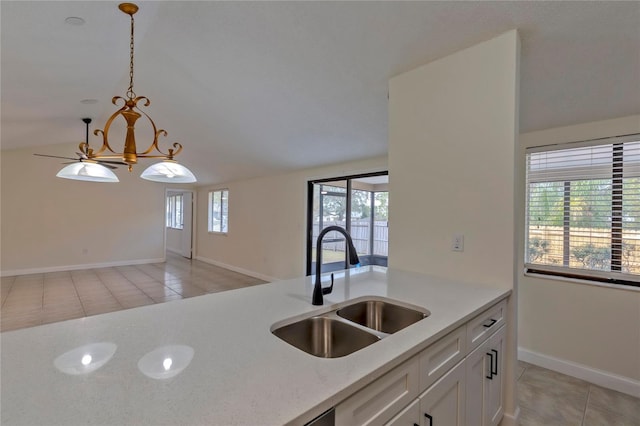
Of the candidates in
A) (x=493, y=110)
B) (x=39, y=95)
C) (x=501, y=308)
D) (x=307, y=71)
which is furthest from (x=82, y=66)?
(x=501, y=308)

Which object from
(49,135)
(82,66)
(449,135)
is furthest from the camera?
(49,135)

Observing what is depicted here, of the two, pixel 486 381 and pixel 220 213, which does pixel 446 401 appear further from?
pixel 220 213

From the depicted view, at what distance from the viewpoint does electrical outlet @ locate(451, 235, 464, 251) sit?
2033 mm

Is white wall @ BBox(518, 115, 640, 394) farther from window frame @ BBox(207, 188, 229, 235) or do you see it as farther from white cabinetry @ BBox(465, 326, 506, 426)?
window frame @ BBox(207, 188, 229, 235)

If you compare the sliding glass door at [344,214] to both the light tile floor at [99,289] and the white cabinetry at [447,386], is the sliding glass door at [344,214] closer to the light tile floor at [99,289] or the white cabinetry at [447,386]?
the light tile floor at [99,289]

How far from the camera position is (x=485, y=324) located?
154 centimetres

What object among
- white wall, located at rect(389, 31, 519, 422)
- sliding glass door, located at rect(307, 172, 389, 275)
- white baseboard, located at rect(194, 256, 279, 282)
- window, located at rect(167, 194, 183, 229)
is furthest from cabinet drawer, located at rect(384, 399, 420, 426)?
window, located at rect(167, 194, 183, 229)

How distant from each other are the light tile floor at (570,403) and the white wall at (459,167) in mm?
512

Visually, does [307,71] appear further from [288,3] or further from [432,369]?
[432,369]

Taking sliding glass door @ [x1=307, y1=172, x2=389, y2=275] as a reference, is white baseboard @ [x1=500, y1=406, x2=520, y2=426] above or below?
below

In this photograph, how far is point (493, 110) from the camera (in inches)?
75.1

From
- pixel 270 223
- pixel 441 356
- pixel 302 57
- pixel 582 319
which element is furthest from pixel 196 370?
pixel 270 223

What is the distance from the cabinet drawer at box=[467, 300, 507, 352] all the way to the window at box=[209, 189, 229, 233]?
6738 mm

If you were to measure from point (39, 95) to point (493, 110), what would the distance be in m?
4.49
